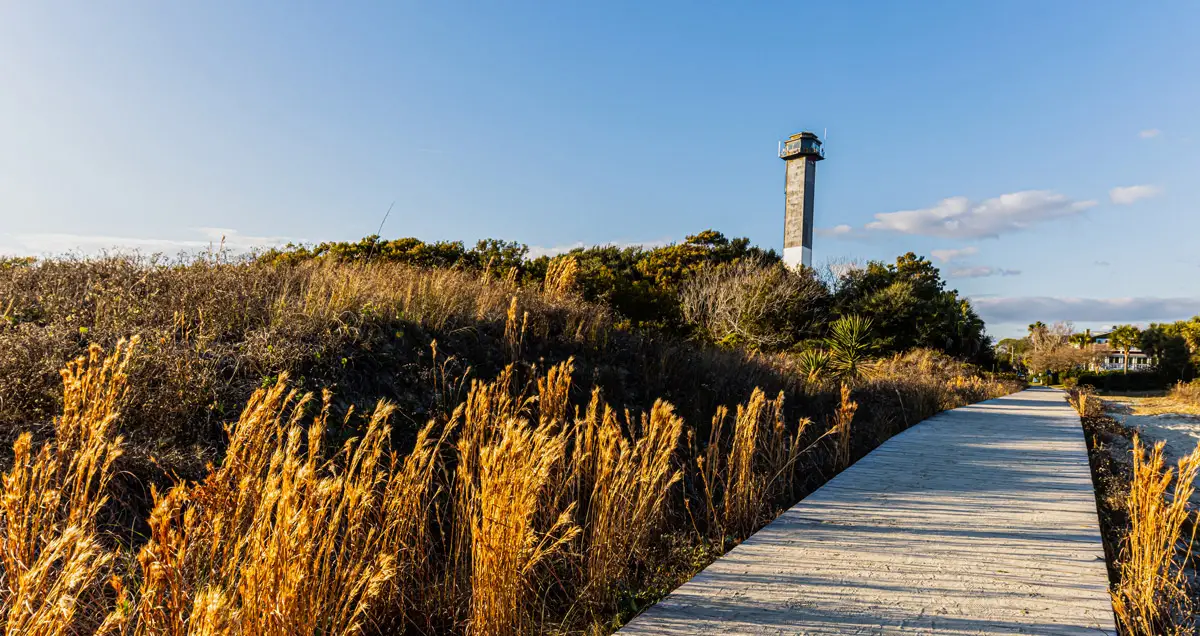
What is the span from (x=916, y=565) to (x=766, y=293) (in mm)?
17621

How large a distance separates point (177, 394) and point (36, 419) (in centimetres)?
68

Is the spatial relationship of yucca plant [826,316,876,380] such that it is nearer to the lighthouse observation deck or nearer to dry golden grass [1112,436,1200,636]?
dry golden grass [1112,436,1200,636]

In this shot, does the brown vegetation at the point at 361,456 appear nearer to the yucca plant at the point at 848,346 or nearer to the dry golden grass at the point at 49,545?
the dry golden grass at the point at 49,545

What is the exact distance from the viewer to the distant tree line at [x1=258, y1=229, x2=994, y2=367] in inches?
623

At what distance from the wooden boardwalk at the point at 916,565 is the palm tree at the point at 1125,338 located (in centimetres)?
5854

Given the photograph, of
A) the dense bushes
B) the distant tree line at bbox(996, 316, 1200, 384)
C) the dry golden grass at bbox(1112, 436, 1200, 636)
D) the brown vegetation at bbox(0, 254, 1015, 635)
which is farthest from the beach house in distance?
the dry golden grass at bbox(1112, 436, 1200, 636)

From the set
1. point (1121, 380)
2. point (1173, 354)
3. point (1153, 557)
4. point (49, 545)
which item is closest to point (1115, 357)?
point (1173, 354)

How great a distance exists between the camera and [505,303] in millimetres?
6797

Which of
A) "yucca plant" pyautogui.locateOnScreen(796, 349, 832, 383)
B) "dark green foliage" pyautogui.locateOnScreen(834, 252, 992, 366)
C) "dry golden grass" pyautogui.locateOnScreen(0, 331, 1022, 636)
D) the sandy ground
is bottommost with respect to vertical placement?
the sandy ground

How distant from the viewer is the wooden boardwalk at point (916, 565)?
2643 mm

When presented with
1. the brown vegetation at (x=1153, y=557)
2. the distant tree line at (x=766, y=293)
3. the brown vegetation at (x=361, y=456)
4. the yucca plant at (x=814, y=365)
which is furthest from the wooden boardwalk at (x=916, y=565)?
the distant tree line at (x=766, y=293)

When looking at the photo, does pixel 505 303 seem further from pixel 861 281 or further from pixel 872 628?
pixel 861 281

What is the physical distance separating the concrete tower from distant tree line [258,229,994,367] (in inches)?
44.6

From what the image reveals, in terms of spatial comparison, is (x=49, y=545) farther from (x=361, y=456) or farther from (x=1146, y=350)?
(x=1146, y=350)
